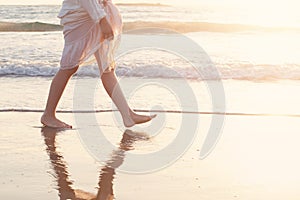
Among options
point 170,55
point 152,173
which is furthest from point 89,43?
point 170,55

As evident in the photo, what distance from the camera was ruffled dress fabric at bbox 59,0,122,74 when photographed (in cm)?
544

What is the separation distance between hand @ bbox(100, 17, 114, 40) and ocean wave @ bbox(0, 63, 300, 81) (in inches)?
180

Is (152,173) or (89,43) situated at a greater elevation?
(89,43)

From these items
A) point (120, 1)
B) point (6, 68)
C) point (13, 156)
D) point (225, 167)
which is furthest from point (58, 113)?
point (120, 1)

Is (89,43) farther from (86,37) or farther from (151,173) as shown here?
(151,173)

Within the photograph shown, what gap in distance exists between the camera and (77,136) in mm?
5340

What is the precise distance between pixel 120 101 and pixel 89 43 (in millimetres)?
561

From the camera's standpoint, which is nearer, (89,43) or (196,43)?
(89,43)

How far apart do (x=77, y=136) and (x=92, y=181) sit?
1399 mm

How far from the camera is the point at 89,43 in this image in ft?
18.0

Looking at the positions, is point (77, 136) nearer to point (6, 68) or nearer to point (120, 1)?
point (6, 68)

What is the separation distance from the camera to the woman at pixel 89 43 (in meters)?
5.31

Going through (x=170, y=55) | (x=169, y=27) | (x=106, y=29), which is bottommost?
(x=169, y=27)

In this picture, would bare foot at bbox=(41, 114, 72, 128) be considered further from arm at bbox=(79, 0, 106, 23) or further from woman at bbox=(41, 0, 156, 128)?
arm at bbox=(79, 0, 106, 23)
